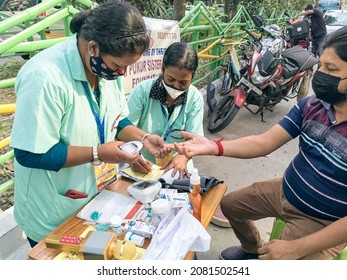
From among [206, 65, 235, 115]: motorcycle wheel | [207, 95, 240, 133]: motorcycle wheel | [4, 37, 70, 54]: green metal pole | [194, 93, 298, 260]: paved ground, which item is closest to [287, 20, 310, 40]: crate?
[206, 65, 235, 115]: motorcycle wheel

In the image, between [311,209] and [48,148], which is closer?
[48,148]

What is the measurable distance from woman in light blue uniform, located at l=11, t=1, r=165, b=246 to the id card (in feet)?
0.09

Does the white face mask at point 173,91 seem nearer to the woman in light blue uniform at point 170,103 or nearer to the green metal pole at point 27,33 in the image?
the woman in light blue uniform at point 170,103

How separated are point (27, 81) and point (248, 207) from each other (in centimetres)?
154

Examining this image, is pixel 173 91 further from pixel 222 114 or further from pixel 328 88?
pixel 222 114

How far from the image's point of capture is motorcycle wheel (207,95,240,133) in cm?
412

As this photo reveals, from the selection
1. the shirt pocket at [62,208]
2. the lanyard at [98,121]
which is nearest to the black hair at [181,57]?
the lanyard at [98,121]

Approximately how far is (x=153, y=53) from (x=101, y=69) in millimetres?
1791

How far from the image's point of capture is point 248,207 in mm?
→ 1979

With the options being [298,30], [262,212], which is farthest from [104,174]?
[298,30]

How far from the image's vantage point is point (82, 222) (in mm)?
1370

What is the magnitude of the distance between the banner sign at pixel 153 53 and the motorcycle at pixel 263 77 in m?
1.39

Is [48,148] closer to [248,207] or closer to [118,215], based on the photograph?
[118,215]

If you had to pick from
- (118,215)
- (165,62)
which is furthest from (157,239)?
(165,62)
